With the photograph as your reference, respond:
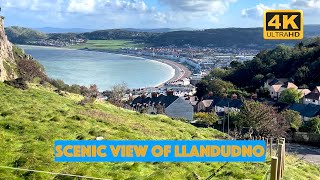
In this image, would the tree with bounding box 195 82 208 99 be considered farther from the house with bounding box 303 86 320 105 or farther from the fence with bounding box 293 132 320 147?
the fence with bounding box 293 132 320 147

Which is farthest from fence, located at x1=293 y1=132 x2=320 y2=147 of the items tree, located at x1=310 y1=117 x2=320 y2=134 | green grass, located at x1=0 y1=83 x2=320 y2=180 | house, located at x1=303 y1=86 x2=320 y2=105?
house, located at x1=303 y1=86 x2=320 y2=105

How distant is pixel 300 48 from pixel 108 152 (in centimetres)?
9531

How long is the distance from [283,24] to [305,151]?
2411 centimetres

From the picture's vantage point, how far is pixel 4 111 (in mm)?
17266

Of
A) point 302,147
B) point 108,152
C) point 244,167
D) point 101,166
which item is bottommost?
point 302,147

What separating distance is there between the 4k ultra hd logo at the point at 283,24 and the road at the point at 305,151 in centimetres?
2064

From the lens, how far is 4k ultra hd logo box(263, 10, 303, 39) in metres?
11.6

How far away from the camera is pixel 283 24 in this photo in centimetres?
1173

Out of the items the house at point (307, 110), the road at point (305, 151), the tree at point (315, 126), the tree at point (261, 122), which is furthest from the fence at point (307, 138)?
the house at point (307, 110)

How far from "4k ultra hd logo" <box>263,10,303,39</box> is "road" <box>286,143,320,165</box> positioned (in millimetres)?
20639

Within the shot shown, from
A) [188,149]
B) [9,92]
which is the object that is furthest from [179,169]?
[9,92]

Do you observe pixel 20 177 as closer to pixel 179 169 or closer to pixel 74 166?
pixel 74 166

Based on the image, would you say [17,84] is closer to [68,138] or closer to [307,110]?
[68,138]

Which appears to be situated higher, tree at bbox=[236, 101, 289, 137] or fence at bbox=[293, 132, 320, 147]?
tree at bbox=[236, 101, 289, 137]
